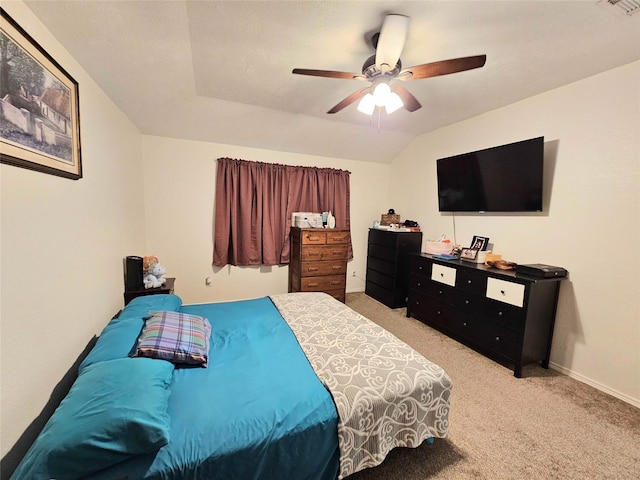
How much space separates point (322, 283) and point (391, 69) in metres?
2.71

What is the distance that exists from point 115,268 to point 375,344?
2217 mm

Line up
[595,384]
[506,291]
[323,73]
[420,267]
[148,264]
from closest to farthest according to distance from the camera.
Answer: [323,73] → [595,384] → [506,291] → [148,264] → [420,267]

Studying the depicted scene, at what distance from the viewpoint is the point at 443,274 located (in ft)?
9.71

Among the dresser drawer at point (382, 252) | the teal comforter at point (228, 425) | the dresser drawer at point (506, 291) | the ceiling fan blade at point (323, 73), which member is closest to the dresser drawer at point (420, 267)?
the dresser drawer at point (382, 252)

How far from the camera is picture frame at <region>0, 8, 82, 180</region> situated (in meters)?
1.02

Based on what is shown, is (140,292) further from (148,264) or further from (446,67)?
(446,67)

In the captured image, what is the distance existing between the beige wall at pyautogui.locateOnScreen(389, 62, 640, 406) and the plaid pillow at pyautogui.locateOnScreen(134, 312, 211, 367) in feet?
9.96

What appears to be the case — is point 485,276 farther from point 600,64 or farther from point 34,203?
point 34,203

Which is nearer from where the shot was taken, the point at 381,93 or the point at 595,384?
the point at 381,93

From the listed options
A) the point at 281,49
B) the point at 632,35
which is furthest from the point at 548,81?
the point at 281,49

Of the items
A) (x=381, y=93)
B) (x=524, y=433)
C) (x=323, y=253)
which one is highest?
(x=381, y=93)

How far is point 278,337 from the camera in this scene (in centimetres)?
180

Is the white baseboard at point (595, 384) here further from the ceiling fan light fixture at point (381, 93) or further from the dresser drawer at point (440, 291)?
the ceiling fan light fixture at point (381, 93)

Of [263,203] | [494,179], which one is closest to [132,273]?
[263,203]
